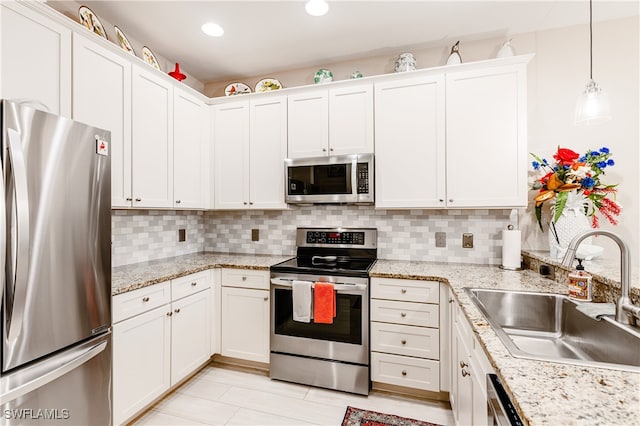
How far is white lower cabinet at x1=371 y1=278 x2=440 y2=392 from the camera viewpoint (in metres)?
2.08

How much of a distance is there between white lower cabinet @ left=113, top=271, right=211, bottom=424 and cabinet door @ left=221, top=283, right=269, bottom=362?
148 millimetres

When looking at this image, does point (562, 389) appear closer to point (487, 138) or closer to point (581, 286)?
point (581, 286)

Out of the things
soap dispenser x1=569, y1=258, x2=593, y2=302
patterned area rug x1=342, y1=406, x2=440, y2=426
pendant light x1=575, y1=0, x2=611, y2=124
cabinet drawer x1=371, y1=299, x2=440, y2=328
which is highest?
pendant light x1=575, y1=0, x2=611, y2=124

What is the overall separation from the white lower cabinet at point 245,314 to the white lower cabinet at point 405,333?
852 mm

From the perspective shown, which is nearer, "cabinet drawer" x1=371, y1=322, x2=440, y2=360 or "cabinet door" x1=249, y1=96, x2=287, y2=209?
"cabinet drawer" x1=371, y1=322, x2=440, y2=360

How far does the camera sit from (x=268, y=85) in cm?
288

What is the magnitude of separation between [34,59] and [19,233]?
0.96 meters

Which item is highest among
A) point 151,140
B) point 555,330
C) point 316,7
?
point 316,7

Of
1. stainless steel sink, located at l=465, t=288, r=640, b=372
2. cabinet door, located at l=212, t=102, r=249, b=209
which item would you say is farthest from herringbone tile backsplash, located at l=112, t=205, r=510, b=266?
stainless steel sink, located at l=465, t=288, r=640, b=372

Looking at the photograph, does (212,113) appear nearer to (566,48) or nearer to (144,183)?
(144,183)

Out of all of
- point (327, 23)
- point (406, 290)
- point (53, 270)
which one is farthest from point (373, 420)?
point (327, 23)

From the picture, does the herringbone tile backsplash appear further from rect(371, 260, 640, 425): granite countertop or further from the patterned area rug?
rect(371, 260, 640, 425): granite countertop

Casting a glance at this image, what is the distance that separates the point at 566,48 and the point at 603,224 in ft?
4.39

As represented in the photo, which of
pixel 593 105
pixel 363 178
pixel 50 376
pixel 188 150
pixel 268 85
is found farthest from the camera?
pixel 268 85
